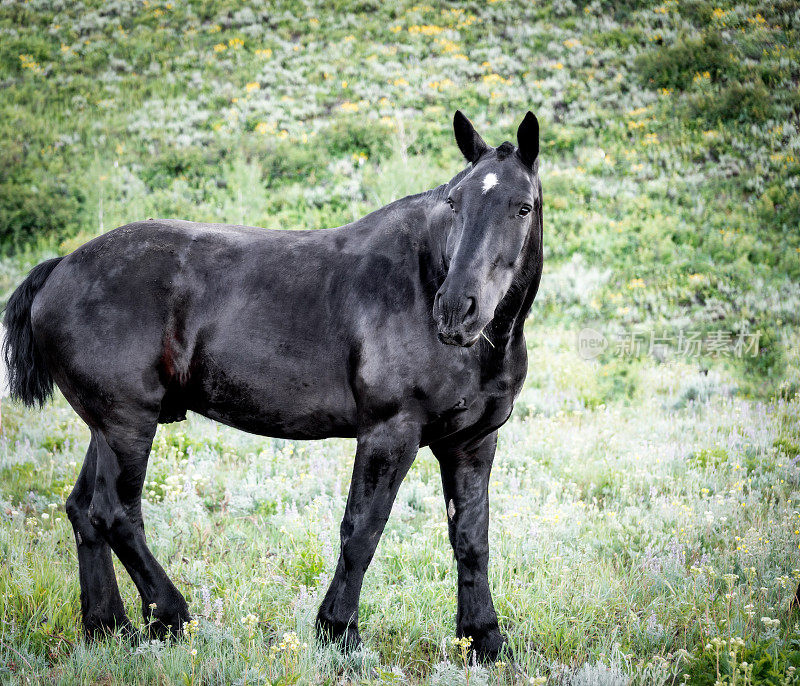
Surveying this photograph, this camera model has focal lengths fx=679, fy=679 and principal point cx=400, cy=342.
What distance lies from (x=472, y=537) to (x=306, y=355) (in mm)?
1435

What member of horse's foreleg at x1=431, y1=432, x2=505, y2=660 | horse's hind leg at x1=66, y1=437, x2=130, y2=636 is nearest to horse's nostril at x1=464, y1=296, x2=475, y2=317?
horse's foreleg at x1=431, y1=432, x2=505, y2=660

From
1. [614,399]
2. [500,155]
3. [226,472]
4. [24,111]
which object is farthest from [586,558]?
[24,111]

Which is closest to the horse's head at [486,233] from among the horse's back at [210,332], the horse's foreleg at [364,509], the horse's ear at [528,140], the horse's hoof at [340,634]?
the horse's ear at [528,140]

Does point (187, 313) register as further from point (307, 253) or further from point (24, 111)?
point (24, 111)

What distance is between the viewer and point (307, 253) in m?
3.97

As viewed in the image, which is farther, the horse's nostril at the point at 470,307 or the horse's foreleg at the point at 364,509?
the horse's foreleg at the point at 364,509

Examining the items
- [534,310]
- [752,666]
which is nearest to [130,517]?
[752,666]

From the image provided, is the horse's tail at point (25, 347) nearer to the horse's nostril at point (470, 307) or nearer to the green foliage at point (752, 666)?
the horse's nostril at point (470, 307)

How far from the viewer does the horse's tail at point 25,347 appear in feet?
13.9

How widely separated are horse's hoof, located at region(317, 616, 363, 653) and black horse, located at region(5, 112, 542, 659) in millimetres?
12

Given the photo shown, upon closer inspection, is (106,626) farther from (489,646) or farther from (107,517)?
(489,646)

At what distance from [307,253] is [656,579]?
3.18m

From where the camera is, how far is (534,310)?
12727 millimetres

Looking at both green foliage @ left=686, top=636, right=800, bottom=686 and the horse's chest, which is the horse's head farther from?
green foliage @ left=686, top=636, right=800, bottom=686
